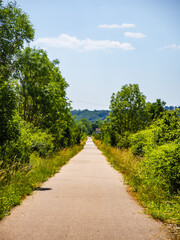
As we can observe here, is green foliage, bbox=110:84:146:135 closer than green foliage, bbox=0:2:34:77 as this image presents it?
No

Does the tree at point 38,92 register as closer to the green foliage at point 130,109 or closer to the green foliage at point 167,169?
the green foliage at point 130,109

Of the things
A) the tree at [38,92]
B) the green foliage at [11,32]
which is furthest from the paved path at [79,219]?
the tree at [38,92]

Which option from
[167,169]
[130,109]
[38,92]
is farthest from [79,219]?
[130,109]

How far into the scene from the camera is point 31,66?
2167 centimetres

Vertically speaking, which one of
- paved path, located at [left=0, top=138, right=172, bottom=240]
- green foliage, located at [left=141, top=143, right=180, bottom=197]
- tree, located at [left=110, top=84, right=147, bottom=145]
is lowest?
paved path, located at [left=0, top=138, right=172, bottom=240]

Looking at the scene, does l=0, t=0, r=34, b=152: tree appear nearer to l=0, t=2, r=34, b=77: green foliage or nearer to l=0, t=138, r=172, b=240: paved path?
l=0, t=2, r=34, b=77: green foliage

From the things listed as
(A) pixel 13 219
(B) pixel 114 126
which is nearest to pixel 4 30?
(A) pixel 13 219

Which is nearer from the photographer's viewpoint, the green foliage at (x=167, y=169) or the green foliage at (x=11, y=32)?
the green foliage at (x=167, y=169)

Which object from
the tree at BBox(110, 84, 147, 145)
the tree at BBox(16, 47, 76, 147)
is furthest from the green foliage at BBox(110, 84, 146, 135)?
the tree at BBox(16, 47, 76, 147)

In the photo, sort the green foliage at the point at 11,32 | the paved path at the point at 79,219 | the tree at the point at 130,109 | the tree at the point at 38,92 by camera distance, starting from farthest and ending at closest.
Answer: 1. the tree at the point at 130,109
2. the tree at the point at 38,92
3. the green foliage at the point at 11,32
4. the paved path at the point at 79,219

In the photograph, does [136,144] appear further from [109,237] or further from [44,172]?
[109,237]

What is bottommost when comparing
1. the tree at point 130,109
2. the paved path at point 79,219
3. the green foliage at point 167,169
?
the paved path at point 79,219

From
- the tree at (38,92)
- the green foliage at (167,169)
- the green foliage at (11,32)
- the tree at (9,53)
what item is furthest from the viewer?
the tree at (38,92)

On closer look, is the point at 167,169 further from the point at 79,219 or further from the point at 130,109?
the point at 130,109
